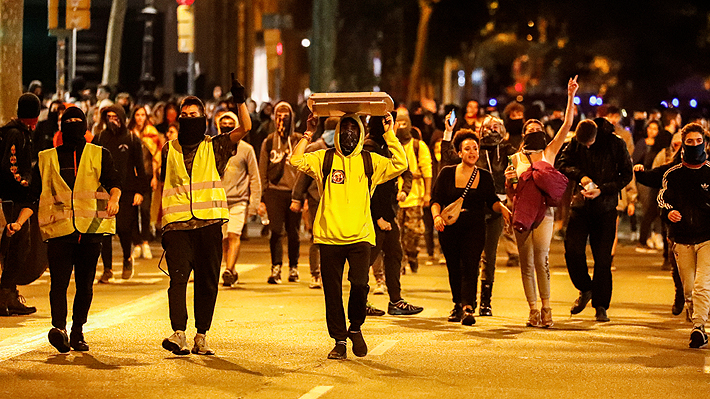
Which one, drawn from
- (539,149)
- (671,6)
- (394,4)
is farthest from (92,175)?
(394,4)

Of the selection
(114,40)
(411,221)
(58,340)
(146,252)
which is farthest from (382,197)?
(114,40)

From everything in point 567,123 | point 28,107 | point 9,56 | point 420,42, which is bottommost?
point 567,123

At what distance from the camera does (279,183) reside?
54.0ft

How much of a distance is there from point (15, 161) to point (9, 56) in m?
6.38

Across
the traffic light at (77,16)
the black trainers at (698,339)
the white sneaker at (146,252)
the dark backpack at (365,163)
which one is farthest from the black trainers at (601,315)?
the traffic light at (77,16)

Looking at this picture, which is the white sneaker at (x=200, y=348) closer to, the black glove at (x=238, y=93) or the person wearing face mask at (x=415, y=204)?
the black glove at (x=238, y=93)

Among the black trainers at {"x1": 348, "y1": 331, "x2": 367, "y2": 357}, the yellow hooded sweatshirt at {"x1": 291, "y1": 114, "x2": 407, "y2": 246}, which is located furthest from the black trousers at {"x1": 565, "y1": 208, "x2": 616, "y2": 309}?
the black trainers at {"x1": 348, "y1": 331, "x2": 367, "y2": 357}

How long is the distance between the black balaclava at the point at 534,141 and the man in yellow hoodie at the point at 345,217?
7.70 ft

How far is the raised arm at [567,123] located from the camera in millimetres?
12461

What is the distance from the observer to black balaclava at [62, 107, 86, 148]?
443 inches

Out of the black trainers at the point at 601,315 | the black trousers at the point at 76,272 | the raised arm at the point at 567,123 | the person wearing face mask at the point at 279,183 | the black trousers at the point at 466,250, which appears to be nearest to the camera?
the black trousers at the point at 76,272

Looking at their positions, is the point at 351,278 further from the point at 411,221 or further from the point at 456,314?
the point at 411,221

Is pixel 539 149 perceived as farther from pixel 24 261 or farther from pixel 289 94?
pixel 289 94

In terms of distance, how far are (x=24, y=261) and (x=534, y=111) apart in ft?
30.2
